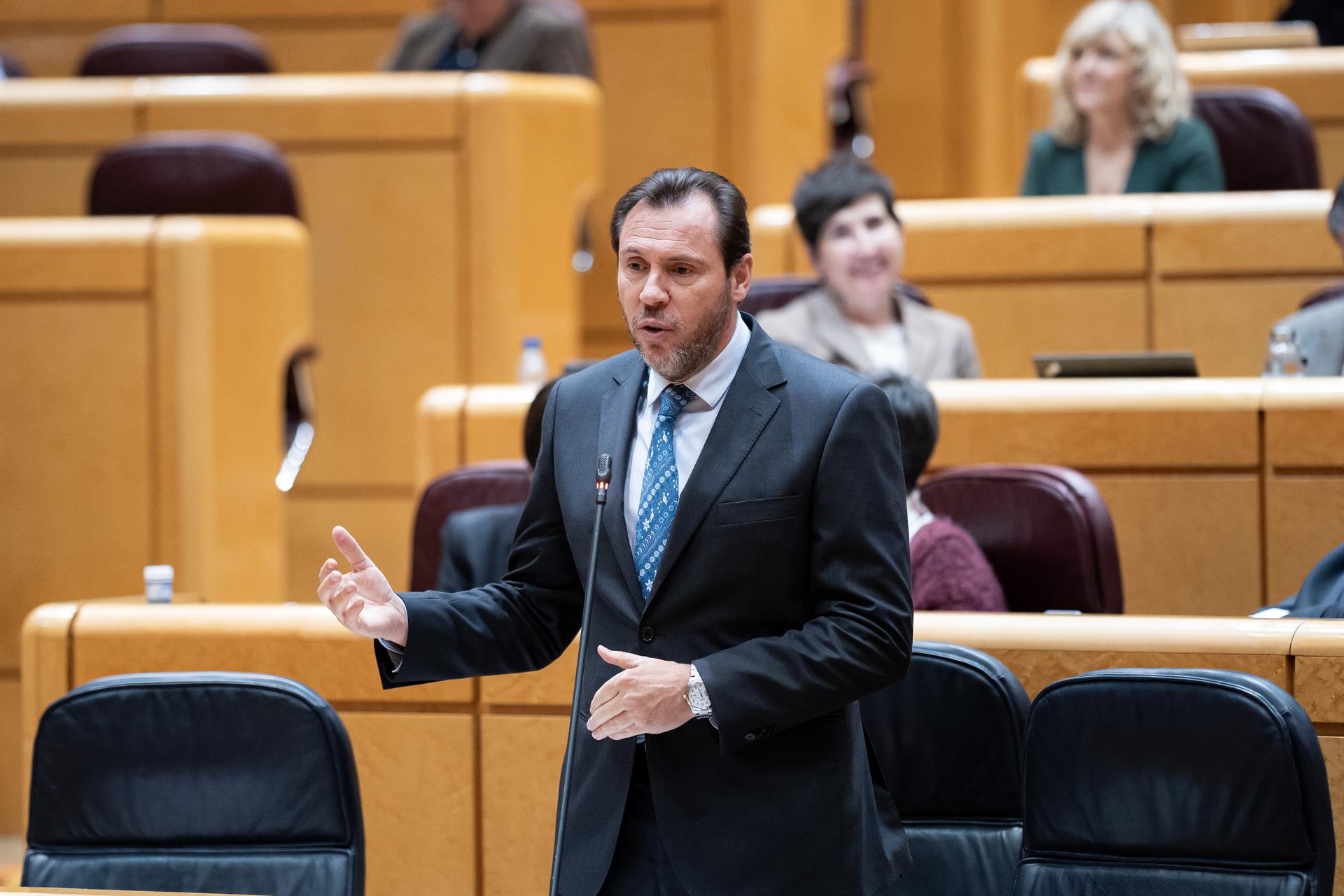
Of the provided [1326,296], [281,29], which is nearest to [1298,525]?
[1326,296]

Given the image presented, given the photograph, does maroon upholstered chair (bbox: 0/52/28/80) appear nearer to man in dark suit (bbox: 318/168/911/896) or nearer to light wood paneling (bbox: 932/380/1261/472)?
light wood paneling (bbox: 932/380/1261/472)

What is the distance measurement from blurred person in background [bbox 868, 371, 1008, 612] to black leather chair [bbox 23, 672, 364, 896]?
77cm

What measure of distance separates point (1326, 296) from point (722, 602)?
1.99 metres

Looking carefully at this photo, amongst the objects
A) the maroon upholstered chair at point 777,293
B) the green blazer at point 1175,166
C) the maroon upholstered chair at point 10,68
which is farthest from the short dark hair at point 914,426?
the maroon upholstered chair at point 10,68

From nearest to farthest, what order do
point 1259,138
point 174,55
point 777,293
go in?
point 777,293, point 1259,138, point 174,55

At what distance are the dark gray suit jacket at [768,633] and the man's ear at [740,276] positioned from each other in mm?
53

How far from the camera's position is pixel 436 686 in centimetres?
223

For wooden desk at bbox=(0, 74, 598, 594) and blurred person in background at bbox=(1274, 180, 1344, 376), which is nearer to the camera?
blurred person in background at bbox=(1274, 180, 1344, 376)

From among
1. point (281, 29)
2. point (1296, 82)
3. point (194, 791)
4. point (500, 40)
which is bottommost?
point (194, 791)

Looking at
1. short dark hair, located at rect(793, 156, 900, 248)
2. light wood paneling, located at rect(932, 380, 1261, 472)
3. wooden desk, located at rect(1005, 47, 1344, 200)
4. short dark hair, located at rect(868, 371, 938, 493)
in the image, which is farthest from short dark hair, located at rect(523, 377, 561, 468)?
wooden desk, located at rect(1005, 47, 1344, 200)

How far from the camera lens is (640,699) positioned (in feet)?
4.43

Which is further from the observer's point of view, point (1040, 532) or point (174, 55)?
point (174, 55)

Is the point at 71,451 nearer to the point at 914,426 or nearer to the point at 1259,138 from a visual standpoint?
the point at 914,426

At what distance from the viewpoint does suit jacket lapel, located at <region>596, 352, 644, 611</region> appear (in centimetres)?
148
